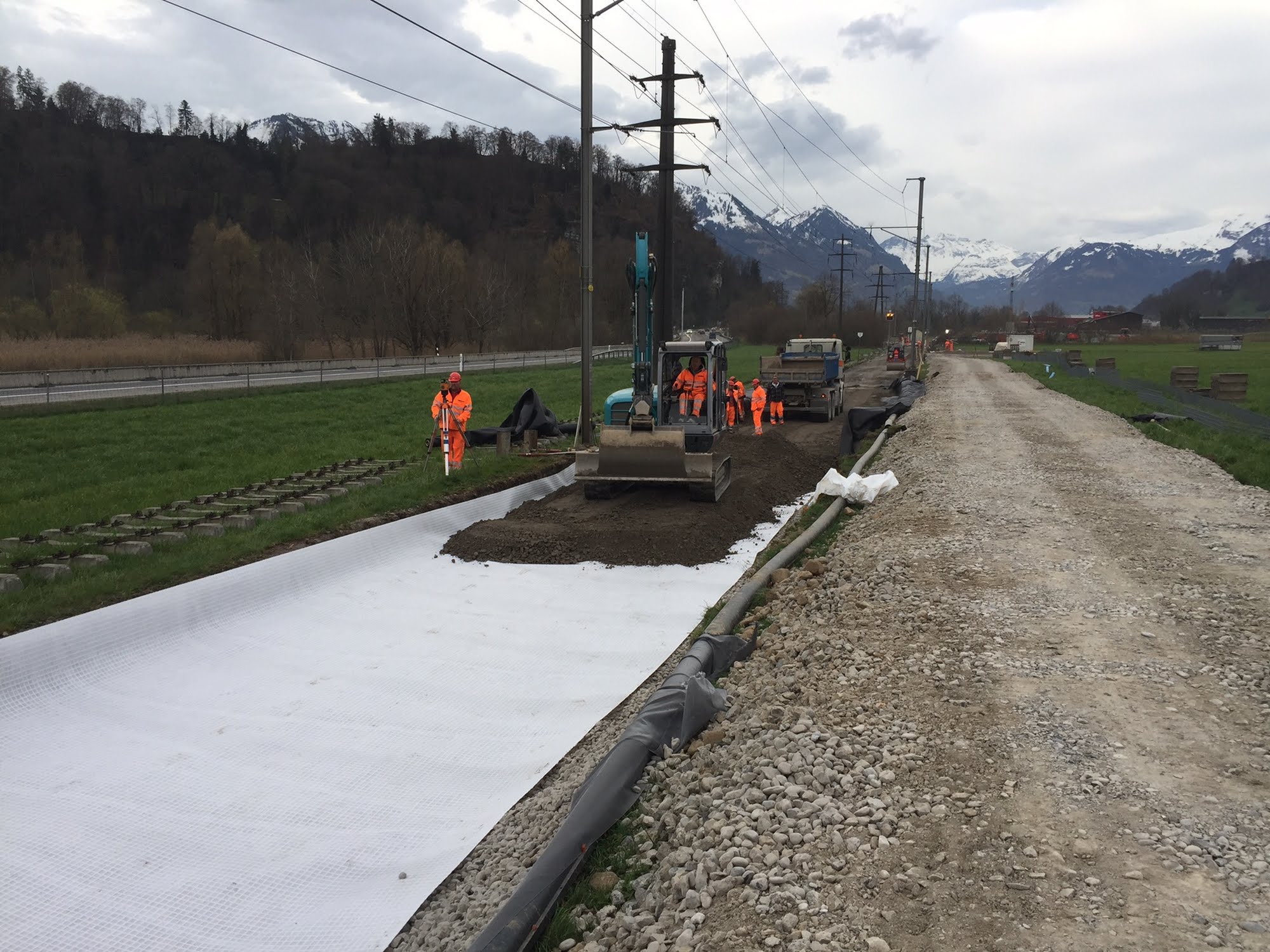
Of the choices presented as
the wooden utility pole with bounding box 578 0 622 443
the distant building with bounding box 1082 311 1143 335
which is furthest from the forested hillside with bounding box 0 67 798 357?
the distant building with bounding box 1082 311 1143 335

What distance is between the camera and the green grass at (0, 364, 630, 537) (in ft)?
43.5

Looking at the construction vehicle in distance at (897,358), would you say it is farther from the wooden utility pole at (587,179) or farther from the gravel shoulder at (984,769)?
the gravel shoulder at (984,769)

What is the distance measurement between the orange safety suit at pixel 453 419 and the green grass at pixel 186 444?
2.71 m

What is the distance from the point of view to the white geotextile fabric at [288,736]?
500 cm

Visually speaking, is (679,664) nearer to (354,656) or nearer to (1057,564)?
(354,656)

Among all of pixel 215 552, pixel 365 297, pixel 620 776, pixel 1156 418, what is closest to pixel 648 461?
pixel 215 552

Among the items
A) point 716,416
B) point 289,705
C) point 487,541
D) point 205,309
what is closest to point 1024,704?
point 289,705

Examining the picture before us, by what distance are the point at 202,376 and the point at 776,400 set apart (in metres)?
22.2

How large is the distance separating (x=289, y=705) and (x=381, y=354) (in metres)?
53.3

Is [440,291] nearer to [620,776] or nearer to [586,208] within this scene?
[586,208]

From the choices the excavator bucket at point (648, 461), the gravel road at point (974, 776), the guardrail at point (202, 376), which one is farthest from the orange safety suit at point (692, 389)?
the guardrail at point (202, 376)

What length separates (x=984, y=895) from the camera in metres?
3.78

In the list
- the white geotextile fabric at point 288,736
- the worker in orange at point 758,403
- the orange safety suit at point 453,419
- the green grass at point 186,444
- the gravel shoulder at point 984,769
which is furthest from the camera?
the worker in orange at point 758,403

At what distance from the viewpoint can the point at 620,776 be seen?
519 cm
